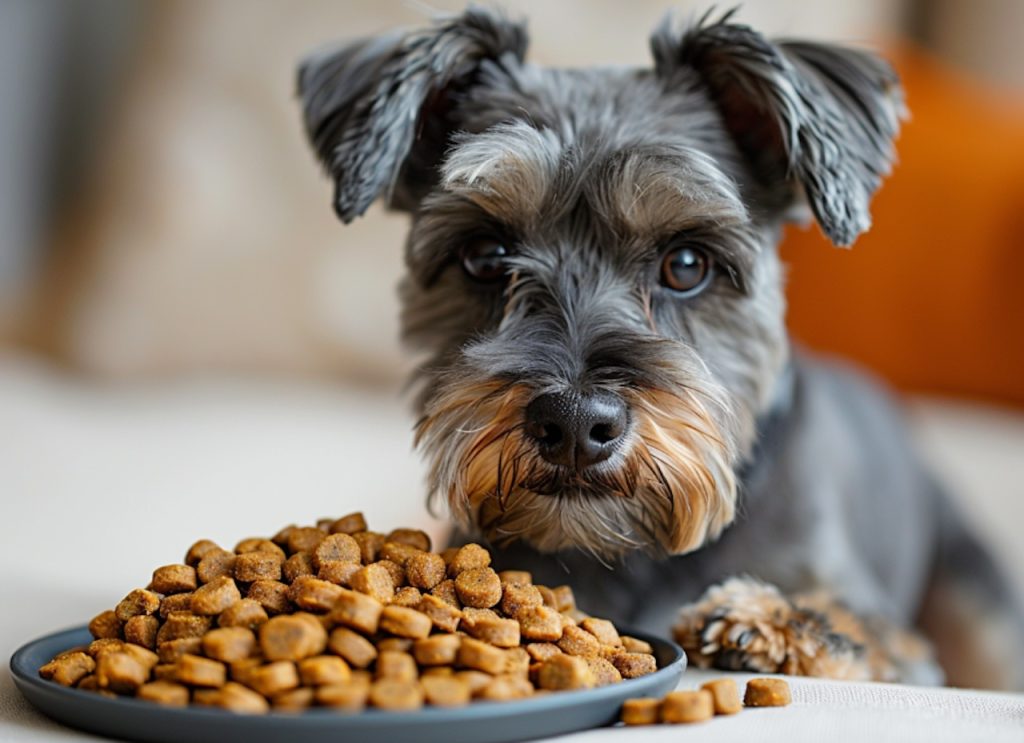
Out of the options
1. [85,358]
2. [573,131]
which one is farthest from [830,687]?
[85,358]

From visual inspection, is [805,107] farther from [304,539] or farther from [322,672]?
[322,672]

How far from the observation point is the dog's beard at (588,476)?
1.90m

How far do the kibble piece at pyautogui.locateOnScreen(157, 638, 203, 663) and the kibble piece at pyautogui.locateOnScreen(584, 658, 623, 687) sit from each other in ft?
1.67

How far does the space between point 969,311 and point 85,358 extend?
11.6 feet

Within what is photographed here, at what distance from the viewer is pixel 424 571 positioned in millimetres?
1745

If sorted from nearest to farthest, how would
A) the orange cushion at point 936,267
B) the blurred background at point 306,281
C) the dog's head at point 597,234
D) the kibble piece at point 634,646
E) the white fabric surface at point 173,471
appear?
1. the kibble piece at point 634,646
2. the dog's head at point 597,234
3. the white fabric surface at point 173,471
4. the blurred background at point 306,281
5. the orange cushion at point 936,267

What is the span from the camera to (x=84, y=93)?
22.1ft

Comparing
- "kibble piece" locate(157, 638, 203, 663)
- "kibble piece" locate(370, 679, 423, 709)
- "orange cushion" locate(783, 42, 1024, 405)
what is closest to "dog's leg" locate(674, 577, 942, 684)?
"kibble piece" locate(370, 679, 423, 709)

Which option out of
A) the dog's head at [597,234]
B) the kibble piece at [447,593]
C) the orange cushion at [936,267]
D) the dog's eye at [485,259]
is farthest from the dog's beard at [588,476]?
the orange cushion at [936,267]

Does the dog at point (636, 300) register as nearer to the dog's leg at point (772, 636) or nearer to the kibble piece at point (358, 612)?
A: the dog's leg at point (772, 636)

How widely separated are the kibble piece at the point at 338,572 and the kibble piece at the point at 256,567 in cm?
7

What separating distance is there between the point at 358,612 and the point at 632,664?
1.34 feet

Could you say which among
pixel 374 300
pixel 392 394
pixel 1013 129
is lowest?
pixel 392 394

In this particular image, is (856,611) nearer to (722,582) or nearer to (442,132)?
(722,582)
